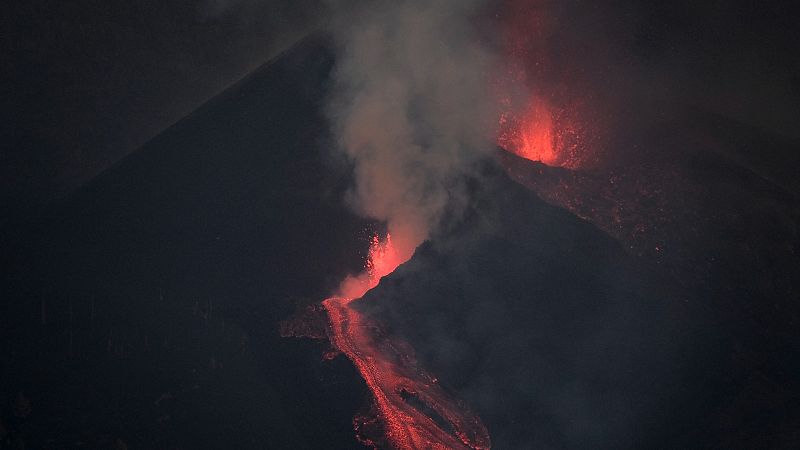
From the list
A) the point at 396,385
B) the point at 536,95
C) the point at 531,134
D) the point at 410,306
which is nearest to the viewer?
the point at 396,385

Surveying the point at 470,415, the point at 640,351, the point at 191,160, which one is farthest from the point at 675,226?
the point at 191,160

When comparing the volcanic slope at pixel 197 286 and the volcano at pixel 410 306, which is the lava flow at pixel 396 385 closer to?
the volcano at pixel 410 306

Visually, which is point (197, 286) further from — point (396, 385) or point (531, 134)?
point (531, 134)

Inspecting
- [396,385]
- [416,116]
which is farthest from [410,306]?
[416,116]

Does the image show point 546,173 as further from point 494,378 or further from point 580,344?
point 494,378

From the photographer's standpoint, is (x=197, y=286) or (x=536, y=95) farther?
(x=536, y=95)

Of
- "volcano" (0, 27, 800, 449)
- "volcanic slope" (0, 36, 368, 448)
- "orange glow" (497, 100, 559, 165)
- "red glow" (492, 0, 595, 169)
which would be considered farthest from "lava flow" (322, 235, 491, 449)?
"red glow" (492, 0, 595, 169)
